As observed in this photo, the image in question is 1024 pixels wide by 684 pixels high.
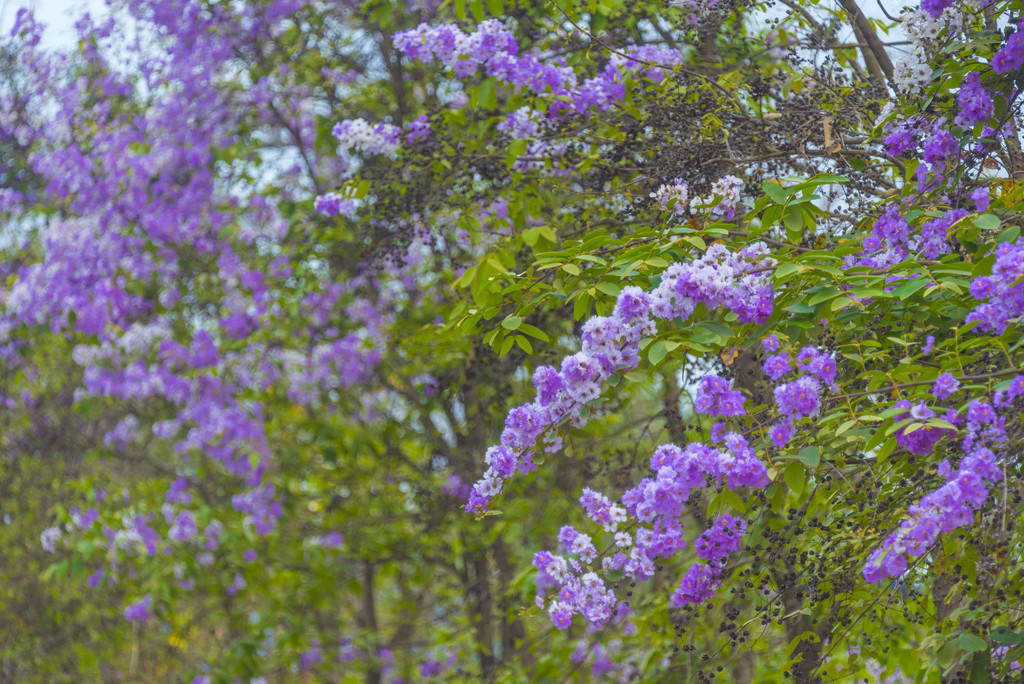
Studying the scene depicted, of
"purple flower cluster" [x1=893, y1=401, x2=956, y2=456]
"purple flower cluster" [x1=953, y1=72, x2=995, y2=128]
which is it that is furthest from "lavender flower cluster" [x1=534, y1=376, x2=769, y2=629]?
"purple flower cluster" [x1=953, y1=72, x2=995, y2=128]

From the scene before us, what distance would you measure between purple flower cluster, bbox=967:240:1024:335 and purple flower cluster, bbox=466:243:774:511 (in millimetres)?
427

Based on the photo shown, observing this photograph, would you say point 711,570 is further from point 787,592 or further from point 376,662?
point 376,662

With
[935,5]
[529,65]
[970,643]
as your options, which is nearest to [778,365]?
[970,643]

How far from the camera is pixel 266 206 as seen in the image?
19.7 feet

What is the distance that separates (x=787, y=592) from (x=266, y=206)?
4.51 meters

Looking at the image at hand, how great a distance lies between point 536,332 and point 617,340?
23 centimetres

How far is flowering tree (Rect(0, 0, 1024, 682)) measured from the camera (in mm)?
2102

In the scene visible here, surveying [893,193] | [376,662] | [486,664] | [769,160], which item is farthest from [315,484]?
[893,193]

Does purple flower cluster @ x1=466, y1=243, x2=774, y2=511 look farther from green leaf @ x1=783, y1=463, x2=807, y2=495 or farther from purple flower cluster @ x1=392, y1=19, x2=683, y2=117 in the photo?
purple flower cluster @ x1=392, y1=19, x2=683, y2=117

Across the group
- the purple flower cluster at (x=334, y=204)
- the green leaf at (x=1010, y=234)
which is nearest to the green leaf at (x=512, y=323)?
the green leaf at (x=1010, y=234)

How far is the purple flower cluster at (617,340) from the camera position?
6.72 feet

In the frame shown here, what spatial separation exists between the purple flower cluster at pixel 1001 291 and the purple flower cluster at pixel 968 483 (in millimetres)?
198

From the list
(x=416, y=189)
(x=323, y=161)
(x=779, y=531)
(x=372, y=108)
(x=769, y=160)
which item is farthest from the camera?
(x=323, y=161)

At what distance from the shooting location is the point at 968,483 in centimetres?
177
